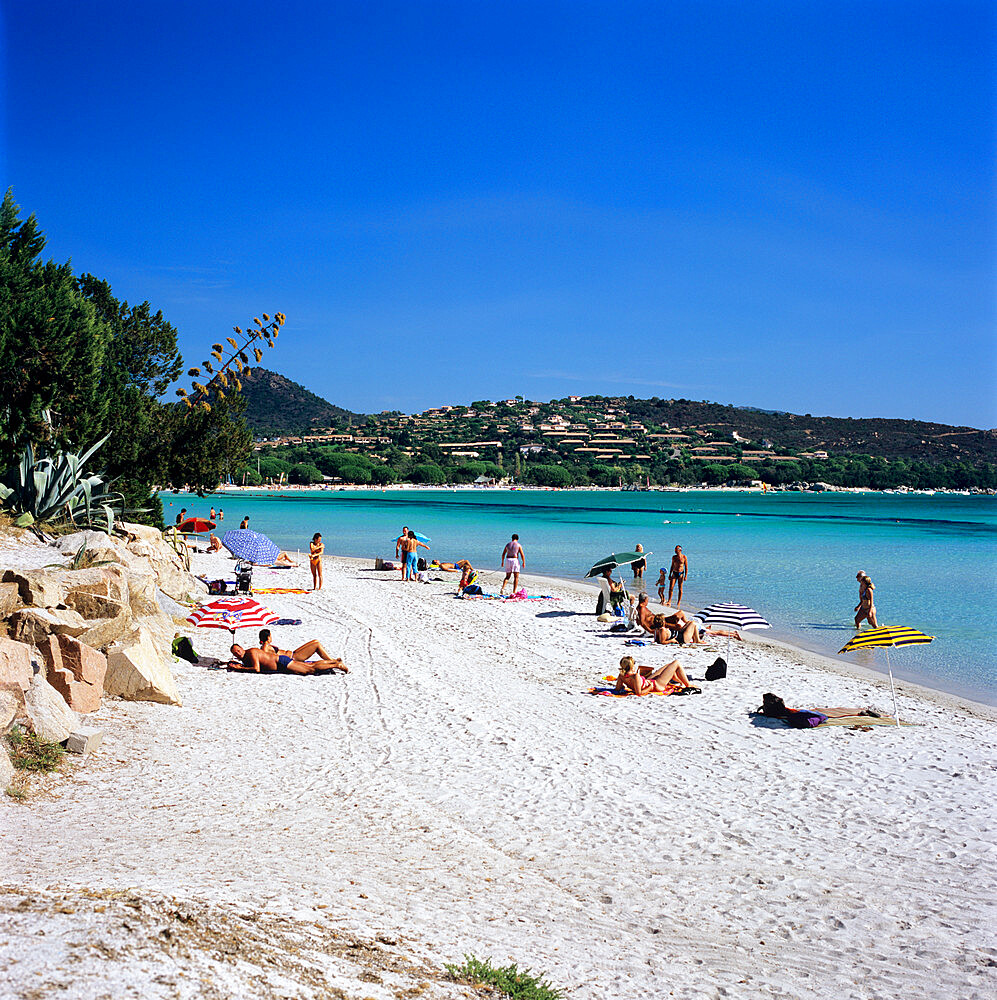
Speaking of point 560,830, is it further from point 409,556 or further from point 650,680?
point 409,556

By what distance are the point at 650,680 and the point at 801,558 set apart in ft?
87.9

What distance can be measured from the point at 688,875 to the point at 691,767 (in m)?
2.43

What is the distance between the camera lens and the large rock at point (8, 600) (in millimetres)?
7751

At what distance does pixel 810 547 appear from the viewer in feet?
137

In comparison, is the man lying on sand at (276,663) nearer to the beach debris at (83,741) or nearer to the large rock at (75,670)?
the large rock at (75,670)

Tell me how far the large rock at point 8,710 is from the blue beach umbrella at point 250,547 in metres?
16.6

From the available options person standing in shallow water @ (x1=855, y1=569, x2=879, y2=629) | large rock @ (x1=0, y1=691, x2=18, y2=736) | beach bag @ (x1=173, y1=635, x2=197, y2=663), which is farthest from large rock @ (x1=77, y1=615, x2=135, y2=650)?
person standing in shallow water @ (x1=855, y1=569, x2=879, y2=629)

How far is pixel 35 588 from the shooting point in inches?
332

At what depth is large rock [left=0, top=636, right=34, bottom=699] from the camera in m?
6.45

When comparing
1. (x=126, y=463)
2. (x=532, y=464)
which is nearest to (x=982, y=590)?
(x=126, y=463)

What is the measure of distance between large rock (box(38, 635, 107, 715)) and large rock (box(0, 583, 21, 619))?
55 cm

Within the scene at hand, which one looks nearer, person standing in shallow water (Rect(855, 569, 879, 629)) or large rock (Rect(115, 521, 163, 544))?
large rock (Rect(115, 521, 163, 544))

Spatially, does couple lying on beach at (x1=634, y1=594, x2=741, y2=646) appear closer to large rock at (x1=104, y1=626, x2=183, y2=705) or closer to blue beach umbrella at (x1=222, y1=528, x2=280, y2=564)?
large rock at (x1=104, y1=626, x2=183, y2=705)

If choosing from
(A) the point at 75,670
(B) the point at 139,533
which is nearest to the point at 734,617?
(A) the point at 75,670
